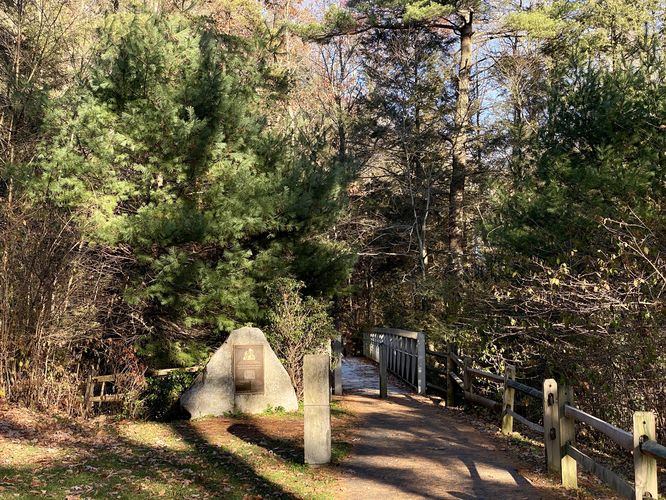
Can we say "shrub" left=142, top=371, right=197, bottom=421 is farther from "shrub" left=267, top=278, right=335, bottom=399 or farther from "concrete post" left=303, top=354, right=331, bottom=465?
"concrete post" left=303, top=354, right=331, bottom=465

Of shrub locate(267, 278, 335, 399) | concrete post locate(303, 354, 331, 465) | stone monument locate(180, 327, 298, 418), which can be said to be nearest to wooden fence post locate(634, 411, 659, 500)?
concrete post locate(303, 354, 331, 465)

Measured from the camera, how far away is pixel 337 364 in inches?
541

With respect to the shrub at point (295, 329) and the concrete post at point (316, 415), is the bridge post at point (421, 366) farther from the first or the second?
the concrete post at point (316, 415)

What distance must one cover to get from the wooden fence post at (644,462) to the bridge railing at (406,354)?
9.75m

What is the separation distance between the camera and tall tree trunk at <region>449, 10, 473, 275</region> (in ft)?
70.2

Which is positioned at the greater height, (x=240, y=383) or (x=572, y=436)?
(x=572, y=436)

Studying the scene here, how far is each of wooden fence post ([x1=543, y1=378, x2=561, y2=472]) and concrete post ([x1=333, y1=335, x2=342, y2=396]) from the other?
22.7 feet

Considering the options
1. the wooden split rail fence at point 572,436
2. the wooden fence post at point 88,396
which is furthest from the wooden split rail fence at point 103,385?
the wooden split rail fence at point 572,436

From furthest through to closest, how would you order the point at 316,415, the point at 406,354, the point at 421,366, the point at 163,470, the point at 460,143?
the point at 460,143, the point at 406,354, the point at 421,366, the point at 316,415, the point at 163,470

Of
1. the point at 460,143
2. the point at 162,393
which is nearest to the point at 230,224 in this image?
the point at 162,393

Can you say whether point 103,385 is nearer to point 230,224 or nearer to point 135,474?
point 230,224

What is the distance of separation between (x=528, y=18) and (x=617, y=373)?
44.9 feet

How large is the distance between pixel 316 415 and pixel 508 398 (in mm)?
3527

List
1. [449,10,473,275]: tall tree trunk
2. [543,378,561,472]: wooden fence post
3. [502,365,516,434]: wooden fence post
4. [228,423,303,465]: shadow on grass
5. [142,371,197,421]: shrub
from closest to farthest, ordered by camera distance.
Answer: [543,378,561,472]: wooden fence post
[228,423,303,465]: shadow on grass
[502,365,516,434]: wooden fence post
[142,371,197,421]: shrub
[449,10,473,275]: tall tree trunk
